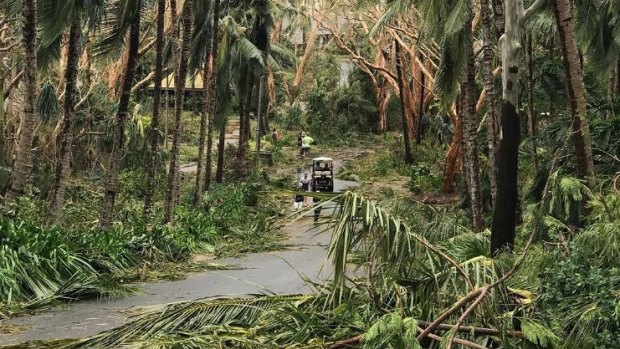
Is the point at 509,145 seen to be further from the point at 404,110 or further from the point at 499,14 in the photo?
the point at 404,110

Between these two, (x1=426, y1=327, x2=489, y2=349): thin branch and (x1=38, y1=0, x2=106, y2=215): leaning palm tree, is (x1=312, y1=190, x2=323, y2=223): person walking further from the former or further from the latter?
(x1=38, y1=0, x2=106, y2=215): leaning palm tree

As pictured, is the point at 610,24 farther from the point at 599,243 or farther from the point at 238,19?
the point at 238,19

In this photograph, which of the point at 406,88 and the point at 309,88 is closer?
the point at 406,88

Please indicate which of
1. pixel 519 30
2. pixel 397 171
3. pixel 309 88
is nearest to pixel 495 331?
Result: pixel 519 30

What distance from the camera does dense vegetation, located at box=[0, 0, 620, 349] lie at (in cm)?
559

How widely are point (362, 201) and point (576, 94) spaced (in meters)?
5.75

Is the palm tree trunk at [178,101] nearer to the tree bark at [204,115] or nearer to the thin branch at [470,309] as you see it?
the tree bark at [204,115]

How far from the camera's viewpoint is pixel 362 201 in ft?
18.2

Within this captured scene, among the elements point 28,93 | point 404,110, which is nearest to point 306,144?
point 404,110

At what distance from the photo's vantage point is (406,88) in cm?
3716

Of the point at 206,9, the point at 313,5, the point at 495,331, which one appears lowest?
the point at 495,331

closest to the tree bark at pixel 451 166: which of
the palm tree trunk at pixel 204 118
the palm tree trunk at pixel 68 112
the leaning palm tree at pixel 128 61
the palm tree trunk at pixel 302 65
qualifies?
the palm tree trunk at pixel 204 118

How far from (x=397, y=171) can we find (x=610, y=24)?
755 inches

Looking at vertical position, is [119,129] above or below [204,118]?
below
